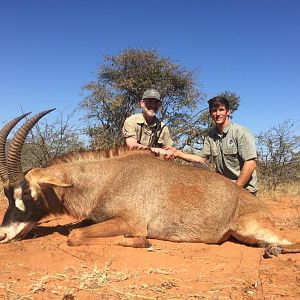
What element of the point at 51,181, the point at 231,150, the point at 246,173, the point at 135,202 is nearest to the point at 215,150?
the point at 231,150

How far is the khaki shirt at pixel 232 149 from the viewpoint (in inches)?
263

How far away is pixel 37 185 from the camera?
5414mm

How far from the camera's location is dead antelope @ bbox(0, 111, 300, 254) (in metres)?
5.15

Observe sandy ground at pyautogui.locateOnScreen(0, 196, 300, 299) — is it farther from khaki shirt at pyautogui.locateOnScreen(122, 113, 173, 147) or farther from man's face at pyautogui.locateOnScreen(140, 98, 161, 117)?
man's face at pyautogui.locateOnScreen(140, 98, 161, 117)

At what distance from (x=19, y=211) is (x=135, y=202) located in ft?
4.64

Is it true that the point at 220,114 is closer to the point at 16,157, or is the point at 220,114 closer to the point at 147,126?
the point at 147,126

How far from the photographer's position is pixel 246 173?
21.1ft

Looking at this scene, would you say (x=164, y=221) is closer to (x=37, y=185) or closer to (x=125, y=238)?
(x=125, y=238)

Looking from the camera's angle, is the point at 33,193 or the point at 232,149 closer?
the point at 33,193

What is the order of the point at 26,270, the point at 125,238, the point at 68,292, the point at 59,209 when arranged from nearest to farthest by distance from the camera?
1. the point at 68,292
2. the point at 26,270
3. the point at 125,238
4. the point at 59,209

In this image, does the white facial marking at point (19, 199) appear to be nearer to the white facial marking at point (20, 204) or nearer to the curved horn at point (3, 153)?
the white facial marking at point (20, 204)

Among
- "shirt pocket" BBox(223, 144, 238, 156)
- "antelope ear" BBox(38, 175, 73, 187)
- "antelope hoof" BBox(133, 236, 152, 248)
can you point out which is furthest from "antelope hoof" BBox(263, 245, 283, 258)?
"antelope ear" BBox(38, 175, 73, 187)

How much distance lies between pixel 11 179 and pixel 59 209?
0.76m

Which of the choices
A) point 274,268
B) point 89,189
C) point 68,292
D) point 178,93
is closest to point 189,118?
point 178,93
